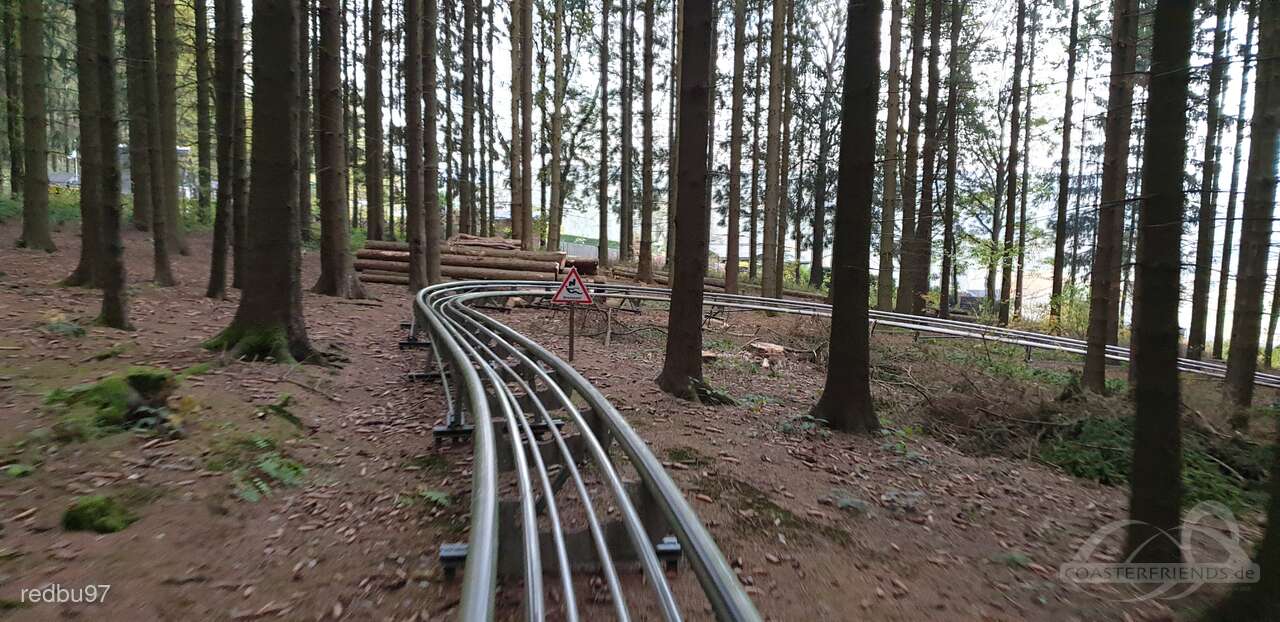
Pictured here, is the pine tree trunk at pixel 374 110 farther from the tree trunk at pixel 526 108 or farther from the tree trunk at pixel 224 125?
the tree trunk at pixel 224 125

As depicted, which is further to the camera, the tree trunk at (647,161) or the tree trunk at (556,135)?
the tree trunk at (556,135)

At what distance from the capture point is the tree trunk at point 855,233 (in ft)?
20.6

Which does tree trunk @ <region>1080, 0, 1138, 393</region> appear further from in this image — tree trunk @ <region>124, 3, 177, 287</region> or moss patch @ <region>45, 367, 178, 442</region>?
tree trunk @ <region>124, 3, 177, 287</region>

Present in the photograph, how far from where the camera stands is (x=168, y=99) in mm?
15188

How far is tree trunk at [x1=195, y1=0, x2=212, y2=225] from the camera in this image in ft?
48.0

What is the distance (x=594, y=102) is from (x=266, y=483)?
100 ft

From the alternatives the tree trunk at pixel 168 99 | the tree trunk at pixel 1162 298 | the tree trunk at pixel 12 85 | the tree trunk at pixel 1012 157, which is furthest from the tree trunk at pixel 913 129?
the tree trunk at pixel 12 85

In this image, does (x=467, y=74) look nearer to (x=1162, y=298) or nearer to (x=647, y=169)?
(x=647, y=169)

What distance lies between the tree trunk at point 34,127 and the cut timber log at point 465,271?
6.65 m

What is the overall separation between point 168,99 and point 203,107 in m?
3.26

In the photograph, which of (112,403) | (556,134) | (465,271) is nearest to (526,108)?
(556,134)

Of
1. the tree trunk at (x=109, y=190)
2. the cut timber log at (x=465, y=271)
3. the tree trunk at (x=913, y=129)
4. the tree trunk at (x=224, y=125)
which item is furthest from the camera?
the cut timber log at (x=465, y=271)

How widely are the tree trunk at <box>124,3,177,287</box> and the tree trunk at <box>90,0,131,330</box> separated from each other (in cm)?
150

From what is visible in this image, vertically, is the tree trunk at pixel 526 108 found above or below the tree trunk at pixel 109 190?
above
